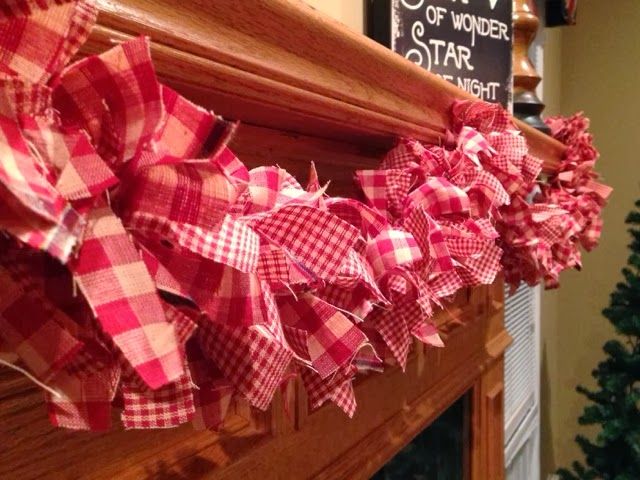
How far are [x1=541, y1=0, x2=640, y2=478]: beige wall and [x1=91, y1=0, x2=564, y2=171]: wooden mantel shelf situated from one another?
2.06m

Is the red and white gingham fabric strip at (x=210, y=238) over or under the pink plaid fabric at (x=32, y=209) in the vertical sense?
under

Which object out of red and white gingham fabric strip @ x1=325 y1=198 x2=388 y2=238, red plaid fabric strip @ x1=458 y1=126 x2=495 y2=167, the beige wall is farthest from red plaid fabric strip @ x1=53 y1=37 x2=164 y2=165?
the beige wall

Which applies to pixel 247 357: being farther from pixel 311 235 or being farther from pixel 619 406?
pixel 619 406

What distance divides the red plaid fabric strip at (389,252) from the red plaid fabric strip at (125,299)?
0.32 meters

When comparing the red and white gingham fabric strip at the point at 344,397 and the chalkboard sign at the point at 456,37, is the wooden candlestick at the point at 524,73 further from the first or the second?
the red and white gingham fabric strip at the point at 344,397

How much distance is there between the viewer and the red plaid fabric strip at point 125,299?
24 centimetres

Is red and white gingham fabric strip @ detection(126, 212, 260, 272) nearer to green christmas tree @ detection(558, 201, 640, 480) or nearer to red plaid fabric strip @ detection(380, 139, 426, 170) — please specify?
red plaid fabric strip @ detection(380, 139, 426, 170)

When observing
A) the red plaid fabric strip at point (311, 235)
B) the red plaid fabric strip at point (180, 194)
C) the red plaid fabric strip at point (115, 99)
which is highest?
the red plaid fabric strip at point (115, 99)

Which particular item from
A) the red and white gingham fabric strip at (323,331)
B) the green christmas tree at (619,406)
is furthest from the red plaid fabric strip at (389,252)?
the green christmas tree at (619,406)

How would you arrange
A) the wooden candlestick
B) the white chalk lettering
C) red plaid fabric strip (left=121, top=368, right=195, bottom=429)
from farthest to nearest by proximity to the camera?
1. the wooden candlestick
2. the white chalk lettering
3. red plaid fabric strip (left=121, top=368, right=195, bottom=429)

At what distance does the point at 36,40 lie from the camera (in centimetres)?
25

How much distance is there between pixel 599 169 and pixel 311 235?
98.6 inches

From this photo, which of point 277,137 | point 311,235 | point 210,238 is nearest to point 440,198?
point 277,137

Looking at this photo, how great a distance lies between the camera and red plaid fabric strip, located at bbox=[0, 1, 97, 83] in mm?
245
